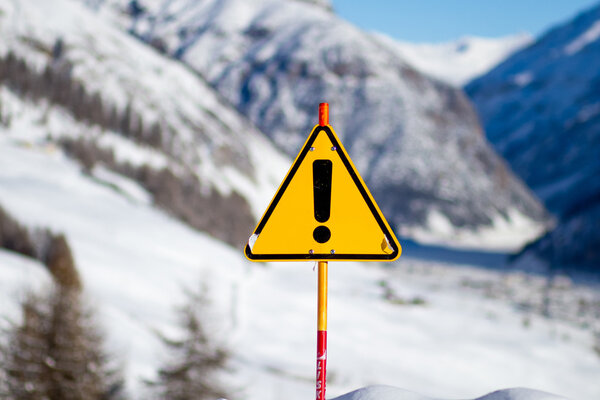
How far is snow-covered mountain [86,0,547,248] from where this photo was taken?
120 m

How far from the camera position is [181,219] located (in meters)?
56.1

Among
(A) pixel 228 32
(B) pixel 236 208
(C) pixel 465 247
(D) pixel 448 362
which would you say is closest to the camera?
(D) pixel 448 362

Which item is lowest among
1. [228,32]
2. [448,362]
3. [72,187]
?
[448,362]

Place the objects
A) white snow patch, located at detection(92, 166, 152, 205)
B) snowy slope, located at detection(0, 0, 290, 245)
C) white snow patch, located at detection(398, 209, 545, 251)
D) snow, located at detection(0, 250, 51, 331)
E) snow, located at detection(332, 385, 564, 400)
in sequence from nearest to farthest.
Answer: snow, located at detection(332, 385, 564, 400), snow, located at detection(0, 250, 51, 331), white snow patch, located at detection(92, 166, 152, 205), snowy slope, located at detection(0, 0, 290, 245), white snow patch, located at detection(398, 209, 545, 251)

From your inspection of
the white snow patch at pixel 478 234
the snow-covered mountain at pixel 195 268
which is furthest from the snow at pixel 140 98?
the white snow patch at pixel 478 234

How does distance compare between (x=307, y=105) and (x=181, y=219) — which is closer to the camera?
(x=181, y=219)

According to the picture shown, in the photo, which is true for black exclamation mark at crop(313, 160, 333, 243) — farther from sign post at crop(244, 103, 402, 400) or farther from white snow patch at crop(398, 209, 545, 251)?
white snow patch at crop(398, 209, 545, 251)

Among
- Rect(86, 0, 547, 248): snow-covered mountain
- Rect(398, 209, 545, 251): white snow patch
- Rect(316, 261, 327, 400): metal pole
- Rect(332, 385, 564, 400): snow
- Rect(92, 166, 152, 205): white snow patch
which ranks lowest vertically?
Rect(332, 385, 564, 400): snow

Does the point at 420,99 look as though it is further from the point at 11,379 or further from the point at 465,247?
the point at 11,379

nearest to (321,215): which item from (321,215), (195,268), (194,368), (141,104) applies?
(321,215)

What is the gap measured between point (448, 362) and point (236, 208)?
43.2 m

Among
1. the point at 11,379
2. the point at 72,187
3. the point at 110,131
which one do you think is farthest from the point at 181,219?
the point at 11,379

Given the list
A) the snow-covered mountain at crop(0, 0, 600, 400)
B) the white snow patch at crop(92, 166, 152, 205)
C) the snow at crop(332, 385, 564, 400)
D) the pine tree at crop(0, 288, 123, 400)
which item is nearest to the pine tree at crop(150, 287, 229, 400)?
the snow-covered mountain at crop(0, 0, 600, 400)

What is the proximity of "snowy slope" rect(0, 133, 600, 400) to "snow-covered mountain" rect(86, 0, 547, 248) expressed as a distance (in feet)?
198
